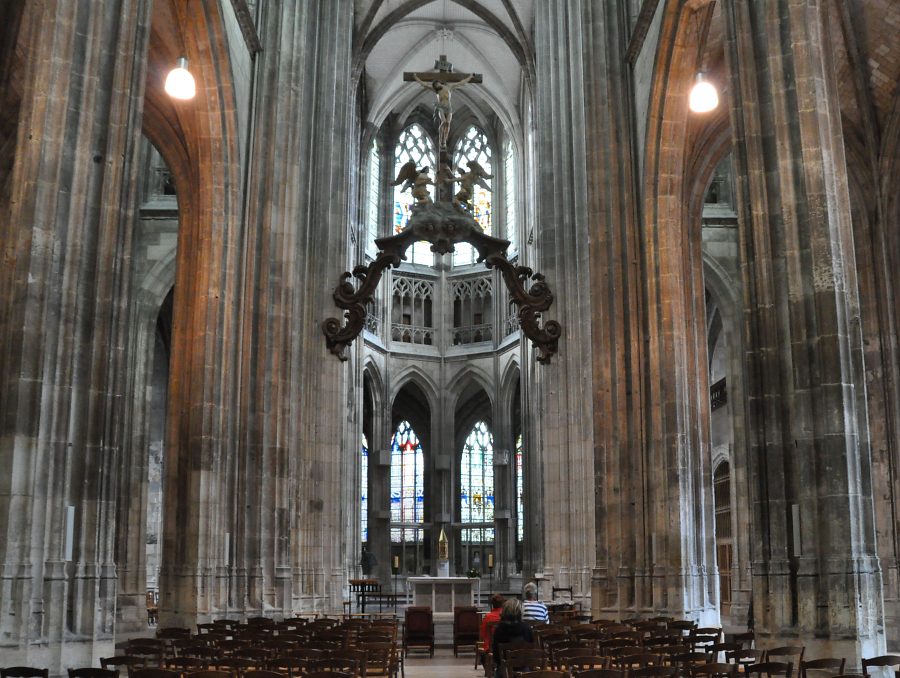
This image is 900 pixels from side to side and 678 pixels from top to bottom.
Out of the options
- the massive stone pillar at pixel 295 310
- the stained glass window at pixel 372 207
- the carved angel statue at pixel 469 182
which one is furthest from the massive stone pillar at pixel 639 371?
the stained glass window at pixel 372 207

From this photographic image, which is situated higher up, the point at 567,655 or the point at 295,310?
the point at 295,310

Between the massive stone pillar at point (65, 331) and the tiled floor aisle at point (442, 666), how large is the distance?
618 cm

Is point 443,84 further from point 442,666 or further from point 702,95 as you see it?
point 442,666

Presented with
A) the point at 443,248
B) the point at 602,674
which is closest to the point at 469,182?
the point at 443,248

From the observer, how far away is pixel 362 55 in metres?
40.9

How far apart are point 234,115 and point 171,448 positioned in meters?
6.93

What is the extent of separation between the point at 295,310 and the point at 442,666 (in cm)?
966

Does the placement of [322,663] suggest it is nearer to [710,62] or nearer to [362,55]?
[710,62]

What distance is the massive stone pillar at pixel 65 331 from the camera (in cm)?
1118

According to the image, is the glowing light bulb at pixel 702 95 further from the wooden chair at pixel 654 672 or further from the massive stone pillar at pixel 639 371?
the wooden chair at pixel 654 672

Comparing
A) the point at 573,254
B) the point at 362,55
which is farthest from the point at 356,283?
the point at 573,254

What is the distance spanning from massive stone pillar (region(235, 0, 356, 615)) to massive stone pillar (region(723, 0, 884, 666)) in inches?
474

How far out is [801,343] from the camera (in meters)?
12.0

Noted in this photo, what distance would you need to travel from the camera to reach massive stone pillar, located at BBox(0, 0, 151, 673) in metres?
11.2
